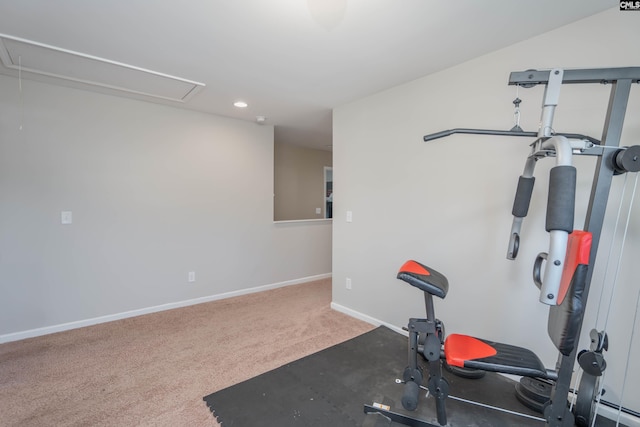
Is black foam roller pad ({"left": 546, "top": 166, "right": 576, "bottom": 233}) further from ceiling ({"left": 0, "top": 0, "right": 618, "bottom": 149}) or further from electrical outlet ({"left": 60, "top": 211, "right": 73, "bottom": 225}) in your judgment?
electrical outlet ({"left": 60, "top": 211, "right": 73, "bottom": 225})

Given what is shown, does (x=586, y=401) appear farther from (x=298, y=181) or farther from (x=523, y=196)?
(x=298, y=181)

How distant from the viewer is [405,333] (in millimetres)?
2707

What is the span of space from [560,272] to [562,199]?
298mm

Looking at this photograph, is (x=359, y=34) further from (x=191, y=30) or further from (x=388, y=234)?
(x=388, y=234)

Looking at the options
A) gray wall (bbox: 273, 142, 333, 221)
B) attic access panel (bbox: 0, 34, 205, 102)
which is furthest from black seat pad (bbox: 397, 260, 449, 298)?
gray wall (bbox: 273, 142, 333, 221)

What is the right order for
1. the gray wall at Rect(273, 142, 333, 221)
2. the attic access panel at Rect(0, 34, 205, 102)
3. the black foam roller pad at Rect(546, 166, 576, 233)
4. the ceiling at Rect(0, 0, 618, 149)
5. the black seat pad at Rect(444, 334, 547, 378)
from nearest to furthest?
the black foam roller pad at Rect(546, 166, 576, 233), the black seat pad at Rect(444, 334, 547, 378), the ceiling at Rect(0, 0, 618, 149), the attic access panel at Rect(0, 34, 205, 102), the gray wall at Rect(273, 142, 333, 221)

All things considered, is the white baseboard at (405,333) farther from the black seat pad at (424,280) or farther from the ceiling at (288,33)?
the ceiling at (288,33)

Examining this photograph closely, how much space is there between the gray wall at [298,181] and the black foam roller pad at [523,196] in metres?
4.03

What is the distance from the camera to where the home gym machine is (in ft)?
3.90

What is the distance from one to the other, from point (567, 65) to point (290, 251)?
3.59 metres

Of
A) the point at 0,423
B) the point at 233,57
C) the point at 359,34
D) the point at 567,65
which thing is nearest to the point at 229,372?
the point at 0,423

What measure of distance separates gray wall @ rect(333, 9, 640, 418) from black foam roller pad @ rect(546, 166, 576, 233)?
2.46 ft

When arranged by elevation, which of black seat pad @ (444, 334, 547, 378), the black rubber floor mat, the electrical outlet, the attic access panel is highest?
the attic access panel

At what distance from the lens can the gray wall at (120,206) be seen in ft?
8.43
